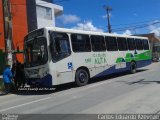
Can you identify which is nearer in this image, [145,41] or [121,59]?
[121,59]

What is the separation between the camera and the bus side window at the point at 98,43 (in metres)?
16.7

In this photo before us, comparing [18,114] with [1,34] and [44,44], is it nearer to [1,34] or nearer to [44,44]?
[44,44]

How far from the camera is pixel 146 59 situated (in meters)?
23.0

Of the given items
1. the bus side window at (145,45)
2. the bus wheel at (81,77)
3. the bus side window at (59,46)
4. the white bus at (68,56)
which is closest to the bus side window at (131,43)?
the white bus at (68,56)

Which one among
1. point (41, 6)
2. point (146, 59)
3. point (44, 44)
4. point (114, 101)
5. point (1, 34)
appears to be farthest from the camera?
point (41, 6)

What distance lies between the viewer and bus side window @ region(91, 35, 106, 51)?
16719 millimetres

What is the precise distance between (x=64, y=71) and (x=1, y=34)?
49.4 ft

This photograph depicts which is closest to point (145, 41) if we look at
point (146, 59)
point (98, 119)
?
point (146, 59)

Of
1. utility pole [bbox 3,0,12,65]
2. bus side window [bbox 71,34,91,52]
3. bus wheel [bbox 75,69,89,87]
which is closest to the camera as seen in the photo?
bus wheel [bbox 75,69,89,87]

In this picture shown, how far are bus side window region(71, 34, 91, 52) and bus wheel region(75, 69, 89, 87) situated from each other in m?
1.15

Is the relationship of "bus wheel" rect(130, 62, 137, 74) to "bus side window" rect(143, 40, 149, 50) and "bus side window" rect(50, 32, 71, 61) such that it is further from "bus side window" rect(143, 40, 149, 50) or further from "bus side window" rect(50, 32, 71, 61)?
"bus side window" rect(50, 32, 71, 61)

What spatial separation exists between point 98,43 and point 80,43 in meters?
1.82

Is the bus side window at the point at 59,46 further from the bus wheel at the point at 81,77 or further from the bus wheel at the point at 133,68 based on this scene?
the bus wheel at the point at 133,68

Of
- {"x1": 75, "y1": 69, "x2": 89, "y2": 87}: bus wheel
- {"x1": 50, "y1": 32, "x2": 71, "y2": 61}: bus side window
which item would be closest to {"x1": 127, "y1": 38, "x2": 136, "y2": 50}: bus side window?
{"x1": 75, "y1": 69, "x2": 89, "y2": 87}: bus wheel
